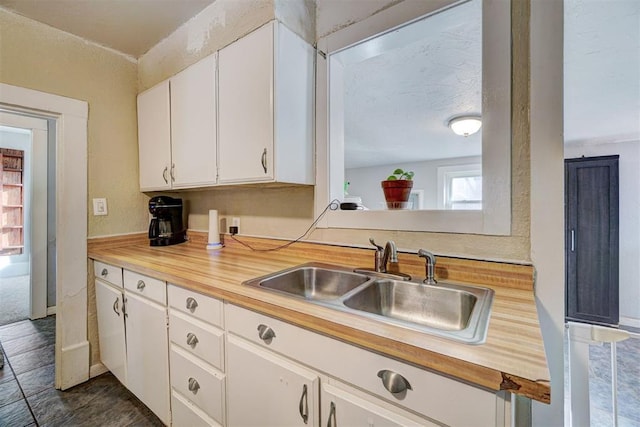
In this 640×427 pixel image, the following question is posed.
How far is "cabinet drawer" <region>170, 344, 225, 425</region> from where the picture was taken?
111 cm

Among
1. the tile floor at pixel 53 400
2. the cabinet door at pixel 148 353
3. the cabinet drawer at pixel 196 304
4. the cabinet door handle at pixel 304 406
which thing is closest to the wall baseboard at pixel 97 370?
the tile floor at pixel 53 400

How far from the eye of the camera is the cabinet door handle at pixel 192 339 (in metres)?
1.18

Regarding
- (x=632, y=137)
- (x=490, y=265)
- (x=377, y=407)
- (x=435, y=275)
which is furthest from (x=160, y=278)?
(x=632, y=137)

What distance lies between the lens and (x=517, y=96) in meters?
1.04

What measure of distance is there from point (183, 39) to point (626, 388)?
428cm

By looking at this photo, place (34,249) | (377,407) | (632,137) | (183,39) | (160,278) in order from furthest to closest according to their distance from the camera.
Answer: (632,137)
(34,249)
(183,39)
(160,278)
(377,407)

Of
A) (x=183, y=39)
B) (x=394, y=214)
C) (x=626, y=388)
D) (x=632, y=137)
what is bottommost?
(x=626, y=388)

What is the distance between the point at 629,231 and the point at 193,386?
491cm

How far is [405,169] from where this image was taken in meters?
5.35

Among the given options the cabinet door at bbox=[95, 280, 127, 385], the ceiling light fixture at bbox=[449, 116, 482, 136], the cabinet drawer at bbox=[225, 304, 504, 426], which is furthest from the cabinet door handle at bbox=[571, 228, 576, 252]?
the cabinet door at bbox=[95, 280, 127, 385]

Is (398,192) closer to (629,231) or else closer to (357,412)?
(357,412)

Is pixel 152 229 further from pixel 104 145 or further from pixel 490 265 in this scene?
pixel 490 265

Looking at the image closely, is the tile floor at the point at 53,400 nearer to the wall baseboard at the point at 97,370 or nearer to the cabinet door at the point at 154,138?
the wall baseboard at the point at 97,370

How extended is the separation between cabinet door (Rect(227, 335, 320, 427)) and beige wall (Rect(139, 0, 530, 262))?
0.72 metres
